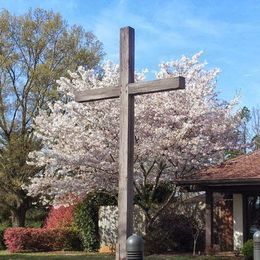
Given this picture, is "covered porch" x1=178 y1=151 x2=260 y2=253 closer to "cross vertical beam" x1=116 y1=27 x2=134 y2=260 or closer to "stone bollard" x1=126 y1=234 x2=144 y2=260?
"cross vertical beam" x1=116 y1=27 x2=134 y2=260

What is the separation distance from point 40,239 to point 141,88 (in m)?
16.8

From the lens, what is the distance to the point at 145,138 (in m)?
20.9

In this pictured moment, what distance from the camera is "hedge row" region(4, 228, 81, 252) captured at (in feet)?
80.2

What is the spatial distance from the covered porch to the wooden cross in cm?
1062

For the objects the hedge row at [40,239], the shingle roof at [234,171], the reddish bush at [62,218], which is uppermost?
the shingle roof at [234,171]

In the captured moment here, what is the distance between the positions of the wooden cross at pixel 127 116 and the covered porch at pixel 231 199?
10615 millimetres

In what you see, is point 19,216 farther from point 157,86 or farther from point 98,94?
point 157,86

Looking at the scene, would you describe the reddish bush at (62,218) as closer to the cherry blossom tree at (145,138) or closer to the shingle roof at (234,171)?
the cherry blossom tree at (145,138)

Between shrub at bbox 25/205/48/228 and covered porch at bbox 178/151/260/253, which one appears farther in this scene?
shrub at bbox 25/205/48/228

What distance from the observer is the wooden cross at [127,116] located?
8.99m

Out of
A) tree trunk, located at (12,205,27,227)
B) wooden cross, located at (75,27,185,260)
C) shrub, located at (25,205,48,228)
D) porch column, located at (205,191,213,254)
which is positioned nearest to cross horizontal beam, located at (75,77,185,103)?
wooden cross, located at (75,27,185,260)

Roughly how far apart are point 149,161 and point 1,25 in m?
15.3

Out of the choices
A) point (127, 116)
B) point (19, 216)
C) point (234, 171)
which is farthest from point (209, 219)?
point (19, 216)

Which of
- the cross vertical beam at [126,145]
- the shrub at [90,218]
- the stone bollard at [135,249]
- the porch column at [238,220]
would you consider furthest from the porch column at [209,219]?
the stone bollard at [135,249]
